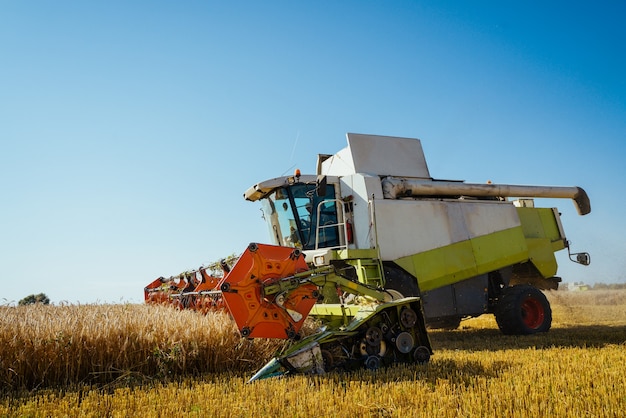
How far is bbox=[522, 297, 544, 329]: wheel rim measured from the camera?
8.02 metres

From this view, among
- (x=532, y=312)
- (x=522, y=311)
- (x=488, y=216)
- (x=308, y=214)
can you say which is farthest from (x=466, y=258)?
(x=308, y=214)

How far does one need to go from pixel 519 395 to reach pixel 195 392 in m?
2.26

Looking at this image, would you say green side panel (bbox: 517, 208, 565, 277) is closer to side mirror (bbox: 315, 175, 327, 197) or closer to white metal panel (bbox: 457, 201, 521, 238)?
white metal panel (bbox: 457, 201, 521, 238)

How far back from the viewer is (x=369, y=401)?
3176mm

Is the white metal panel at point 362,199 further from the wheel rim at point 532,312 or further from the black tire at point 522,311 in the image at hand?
the wheel rim at point 532,312

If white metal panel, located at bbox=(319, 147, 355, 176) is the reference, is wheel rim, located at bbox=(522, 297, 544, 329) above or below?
below

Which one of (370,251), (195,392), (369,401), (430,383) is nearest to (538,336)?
(370,251)

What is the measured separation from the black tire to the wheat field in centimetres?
223

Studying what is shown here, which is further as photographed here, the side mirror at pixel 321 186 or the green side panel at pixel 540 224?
Result: the green side panel at pixel 540 224

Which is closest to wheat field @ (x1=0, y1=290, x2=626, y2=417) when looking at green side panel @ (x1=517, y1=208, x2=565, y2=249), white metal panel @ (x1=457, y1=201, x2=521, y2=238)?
white metal panel @ (x1=457, y1=201, x2=521, y2=238)

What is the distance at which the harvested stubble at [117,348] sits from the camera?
3859mm

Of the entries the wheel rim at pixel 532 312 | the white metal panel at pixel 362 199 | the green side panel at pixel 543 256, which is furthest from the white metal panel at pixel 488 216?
the white metal panel at pixel 362 199

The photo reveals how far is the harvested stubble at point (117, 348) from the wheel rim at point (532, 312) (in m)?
5.09

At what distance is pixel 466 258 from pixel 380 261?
1.99 m
